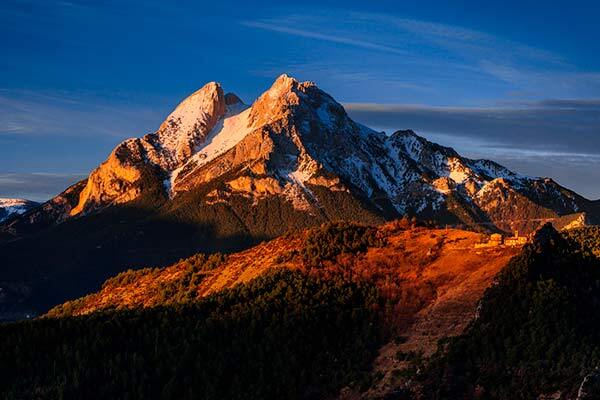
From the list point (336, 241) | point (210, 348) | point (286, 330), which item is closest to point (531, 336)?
point (286, 330)

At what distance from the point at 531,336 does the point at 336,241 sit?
46210 millimetres

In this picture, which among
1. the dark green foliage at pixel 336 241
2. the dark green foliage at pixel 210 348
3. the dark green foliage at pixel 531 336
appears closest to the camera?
the dark green foliage at pixel 531 336

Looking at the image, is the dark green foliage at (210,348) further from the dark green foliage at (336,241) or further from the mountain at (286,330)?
the dark green foliage at (336,241)

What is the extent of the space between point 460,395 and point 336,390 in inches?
680

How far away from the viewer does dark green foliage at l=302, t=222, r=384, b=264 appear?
135 m

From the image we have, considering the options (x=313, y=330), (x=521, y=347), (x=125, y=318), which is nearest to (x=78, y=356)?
(x=125, y=318)

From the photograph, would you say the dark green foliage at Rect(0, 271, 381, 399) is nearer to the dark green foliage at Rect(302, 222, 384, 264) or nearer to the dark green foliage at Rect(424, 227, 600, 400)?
the dark green foliage at Rect(302, 222, 384, 264)

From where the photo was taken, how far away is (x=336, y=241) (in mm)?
137125

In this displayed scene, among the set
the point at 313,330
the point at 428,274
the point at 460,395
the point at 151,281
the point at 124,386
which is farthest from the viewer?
the point at 151,281

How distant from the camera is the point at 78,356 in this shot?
105812 mm

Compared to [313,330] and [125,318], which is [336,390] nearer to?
[313,330]

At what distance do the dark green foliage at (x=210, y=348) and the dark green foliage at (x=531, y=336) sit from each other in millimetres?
13480

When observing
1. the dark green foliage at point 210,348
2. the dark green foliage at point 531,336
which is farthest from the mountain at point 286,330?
the dark green foliage at point 531,336

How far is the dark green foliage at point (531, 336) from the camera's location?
283ft
